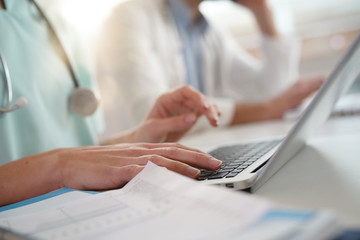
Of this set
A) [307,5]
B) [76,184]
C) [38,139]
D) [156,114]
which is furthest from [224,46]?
[76,184]

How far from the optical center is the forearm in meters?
0.42

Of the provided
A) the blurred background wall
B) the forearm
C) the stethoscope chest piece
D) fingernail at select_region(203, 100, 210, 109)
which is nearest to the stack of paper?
the forearm

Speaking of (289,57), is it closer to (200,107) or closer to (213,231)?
(200,107)

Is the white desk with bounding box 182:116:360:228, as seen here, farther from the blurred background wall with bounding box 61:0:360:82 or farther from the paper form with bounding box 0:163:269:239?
the blurred background wall with bounding box 61:0:360:82

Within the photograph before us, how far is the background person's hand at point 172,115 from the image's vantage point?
2.13 ft

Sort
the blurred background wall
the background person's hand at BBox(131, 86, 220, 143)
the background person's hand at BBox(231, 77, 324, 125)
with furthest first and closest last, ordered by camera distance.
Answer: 1. the blurred background wall
2. the background person's hand at BBox(231, 77, 324, 125)
3. the background person's hand at BBox(131, 86, 220, 143)

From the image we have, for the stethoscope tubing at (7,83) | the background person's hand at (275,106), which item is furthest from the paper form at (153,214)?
the background person's hand at (275,106)

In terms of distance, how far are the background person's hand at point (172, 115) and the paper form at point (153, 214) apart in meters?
0.32

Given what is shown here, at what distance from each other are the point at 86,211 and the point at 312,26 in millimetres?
2072

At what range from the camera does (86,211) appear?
0.29 meters

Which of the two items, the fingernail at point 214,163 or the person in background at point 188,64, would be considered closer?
the fingernail at point 214,163

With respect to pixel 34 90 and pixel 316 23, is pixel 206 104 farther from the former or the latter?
pixel 316 23

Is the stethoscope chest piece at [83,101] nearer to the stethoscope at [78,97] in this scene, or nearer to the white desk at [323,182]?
the stethoscope at [78,97]

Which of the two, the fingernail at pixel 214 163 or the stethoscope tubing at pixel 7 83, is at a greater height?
the stethoscope tubing at pixel 7 83
